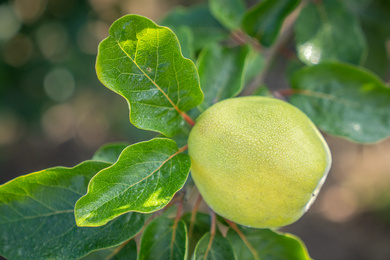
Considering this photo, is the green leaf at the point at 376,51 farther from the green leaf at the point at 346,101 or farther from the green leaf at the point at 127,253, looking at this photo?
the green leaf at the point at 127,253

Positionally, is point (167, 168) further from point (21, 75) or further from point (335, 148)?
point (335, 148)

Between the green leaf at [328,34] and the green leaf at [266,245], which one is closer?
the green leaf at [266,245]

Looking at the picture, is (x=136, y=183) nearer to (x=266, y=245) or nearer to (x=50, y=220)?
(x=50, y=220)

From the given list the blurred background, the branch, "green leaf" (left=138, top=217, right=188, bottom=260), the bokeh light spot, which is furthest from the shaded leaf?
the bokeh light spot

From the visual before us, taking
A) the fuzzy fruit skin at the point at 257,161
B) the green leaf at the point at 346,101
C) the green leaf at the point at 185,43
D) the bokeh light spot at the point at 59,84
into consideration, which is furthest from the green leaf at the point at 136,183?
the bokeh light spot at the point at 59,84

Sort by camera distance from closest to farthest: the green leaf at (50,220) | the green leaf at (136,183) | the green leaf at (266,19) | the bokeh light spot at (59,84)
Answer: the green leaf at (136,183) < the green leaf at (50,220) < the green leaf at (266,19) < the bokeh light spot at (59,84)

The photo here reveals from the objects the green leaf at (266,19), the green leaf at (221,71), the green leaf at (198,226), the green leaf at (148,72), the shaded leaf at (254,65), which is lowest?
the green leaf at (198,226)
